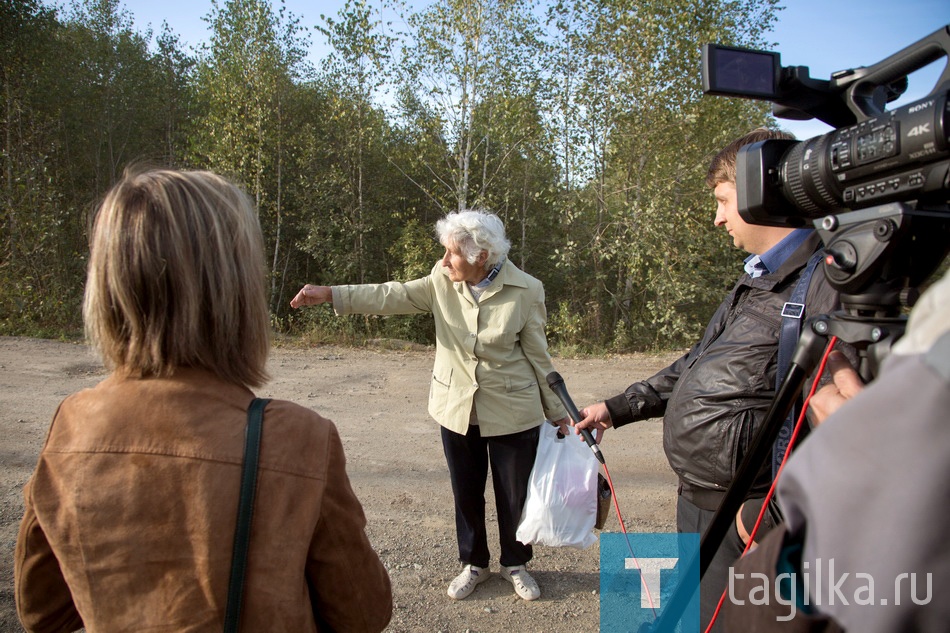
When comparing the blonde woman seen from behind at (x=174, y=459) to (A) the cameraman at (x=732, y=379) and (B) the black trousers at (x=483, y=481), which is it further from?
(B) the black trousers at (x=483, y=481)

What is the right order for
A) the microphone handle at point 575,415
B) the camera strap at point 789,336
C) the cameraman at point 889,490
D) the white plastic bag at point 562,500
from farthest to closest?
1. the white plastic bag at point 562,500
2. the microphone handle at point 575,415
3. the camera strap at point 789,336
4. the cameraman at point 889,490

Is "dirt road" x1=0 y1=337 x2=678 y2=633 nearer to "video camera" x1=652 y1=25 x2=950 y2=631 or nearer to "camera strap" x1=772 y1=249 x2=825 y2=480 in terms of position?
"video camera" x1=652 y1=25 x2=950 y2=631

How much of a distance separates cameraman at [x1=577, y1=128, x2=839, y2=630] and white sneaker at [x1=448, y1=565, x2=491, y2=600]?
4.83ft

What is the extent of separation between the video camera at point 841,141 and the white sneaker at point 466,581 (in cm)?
247

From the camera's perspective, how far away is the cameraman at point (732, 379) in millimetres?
1746

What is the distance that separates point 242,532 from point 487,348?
84.6 inches

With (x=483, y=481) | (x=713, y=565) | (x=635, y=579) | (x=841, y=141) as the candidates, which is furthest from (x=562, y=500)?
(x=841, y=141)

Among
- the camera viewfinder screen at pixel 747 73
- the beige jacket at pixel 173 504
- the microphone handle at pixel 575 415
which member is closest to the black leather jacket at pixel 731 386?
the microphone handle at pixel 575 415

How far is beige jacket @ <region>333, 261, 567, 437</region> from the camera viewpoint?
3.14 meters

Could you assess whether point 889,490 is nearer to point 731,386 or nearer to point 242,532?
point 242,532

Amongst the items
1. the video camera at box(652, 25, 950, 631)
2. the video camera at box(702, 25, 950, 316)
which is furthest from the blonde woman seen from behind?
the video camera at box(702, 25, 950, 316)

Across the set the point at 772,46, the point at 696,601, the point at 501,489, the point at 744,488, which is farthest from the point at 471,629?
the point at 772,46

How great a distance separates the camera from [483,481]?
3.29m

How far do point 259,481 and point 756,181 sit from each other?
1166 millimetres
